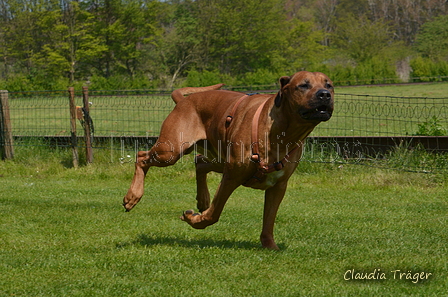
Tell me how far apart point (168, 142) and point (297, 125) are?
1569 mm

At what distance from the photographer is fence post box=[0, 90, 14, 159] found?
12.3m

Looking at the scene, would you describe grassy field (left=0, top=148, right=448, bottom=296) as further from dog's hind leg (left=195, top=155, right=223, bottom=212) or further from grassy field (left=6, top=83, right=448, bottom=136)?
grassy field (left=6, top=83, right=448, bottom=136)

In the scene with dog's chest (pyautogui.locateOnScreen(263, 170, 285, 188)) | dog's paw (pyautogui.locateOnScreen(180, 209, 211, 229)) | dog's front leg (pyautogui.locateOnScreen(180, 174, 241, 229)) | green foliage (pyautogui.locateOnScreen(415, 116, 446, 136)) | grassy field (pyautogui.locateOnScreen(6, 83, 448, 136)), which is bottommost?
grassy field (pyautogui.locateOnScreen(6, 83, 448, 136))

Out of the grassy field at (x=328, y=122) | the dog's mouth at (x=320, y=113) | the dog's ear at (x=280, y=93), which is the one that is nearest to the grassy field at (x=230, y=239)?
the dog's mouth at (x=320, y=113)

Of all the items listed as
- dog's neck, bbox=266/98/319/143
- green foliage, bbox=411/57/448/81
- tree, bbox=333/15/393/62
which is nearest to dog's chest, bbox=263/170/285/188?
dog's neck, bbox=266/98/319/143

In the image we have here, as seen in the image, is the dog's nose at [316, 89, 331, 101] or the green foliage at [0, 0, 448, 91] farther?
the green foliage at [0, 0, 448, 91]

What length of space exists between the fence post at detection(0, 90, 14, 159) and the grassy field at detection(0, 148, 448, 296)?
218 cm

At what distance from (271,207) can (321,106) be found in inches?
55.0

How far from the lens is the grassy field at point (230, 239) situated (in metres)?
4.34

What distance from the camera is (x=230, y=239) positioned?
602cm

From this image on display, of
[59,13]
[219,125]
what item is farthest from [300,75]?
[59,13]

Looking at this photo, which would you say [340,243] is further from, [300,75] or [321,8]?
[321,8]

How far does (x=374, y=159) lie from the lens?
9.69m

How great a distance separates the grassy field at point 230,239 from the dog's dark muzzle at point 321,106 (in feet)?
4.22
